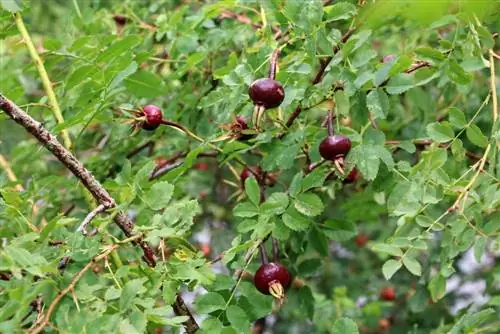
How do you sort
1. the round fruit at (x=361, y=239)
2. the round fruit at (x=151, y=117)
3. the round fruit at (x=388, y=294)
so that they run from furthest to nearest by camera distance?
the round fruit at (x=361, y=239) → the round fruit at (x=388, y=294) → the round fruit at (x=151, y=117)

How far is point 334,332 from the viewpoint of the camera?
1217 millimetres

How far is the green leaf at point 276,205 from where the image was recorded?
133 centimetres

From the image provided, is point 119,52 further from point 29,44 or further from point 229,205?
point 229,205

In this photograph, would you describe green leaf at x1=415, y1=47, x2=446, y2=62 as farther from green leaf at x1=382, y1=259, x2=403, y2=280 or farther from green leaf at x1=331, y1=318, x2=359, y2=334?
green leaf at x1=331, y1=318, x2=359, y2=334

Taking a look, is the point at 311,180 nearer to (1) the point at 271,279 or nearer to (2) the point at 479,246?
(1) the point at 271,279

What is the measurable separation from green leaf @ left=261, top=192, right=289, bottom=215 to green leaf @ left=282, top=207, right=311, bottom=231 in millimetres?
10

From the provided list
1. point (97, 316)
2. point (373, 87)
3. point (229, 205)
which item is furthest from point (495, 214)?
point (229, 205)

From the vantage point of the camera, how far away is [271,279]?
1.30m

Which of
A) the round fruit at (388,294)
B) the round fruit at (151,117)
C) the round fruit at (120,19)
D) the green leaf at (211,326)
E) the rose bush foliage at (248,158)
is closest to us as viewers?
the rose bush foliage at (248,158)

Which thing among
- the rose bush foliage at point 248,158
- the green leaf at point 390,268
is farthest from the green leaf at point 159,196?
the green leaf at point 390,268

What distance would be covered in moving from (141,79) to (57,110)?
0.17 meters

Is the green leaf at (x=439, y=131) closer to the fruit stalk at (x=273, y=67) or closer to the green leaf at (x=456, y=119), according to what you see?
the green leaf at (x=456, y=119)

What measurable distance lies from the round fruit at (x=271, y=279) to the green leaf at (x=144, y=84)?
48 cm

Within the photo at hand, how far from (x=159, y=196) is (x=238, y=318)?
0.22 metres
